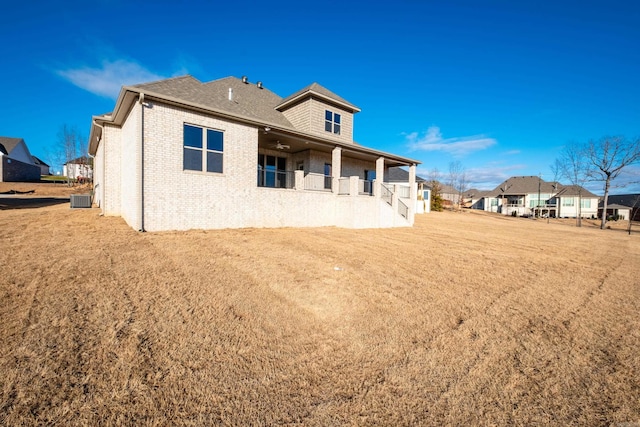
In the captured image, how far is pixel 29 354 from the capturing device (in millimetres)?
2670

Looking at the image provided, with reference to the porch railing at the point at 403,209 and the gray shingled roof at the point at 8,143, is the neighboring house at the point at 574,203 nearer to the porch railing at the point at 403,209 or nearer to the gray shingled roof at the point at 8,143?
the porch railing at the point at 403,209

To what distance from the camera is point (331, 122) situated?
675 inches

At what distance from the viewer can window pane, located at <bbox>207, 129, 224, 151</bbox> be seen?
10281 mm

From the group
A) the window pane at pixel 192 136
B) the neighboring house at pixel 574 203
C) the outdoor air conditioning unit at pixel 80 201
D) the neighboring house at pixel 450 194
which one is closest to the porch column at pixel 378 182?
the window pane at pixel 192 136

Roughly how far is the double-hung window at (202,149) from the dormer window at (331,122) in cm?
795

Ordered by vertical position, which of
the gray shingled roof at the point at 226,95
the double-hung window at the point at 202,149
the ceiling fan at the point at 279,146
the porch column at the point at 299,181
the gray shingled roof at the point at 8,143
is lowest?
the porch column at the point at 299,181

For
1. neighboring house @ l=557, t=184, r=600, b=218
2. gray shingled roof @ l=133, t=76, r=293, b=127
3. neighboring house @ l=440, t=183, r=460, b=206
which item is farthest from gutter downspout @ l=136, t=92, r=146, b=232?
neighboring house @ l=440, t=183, r=460, b=206

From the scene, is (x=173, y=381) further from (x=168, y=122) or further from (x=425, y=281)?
(x=168, y=122)

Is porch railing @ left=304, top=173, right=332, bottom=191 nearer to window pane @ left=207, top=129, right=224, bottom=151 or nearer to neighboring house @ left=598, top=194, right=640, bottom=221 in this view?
window pane @ left=207, top=129, right=224, bottom=151

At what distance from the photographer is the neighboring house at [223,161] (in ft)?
29.4

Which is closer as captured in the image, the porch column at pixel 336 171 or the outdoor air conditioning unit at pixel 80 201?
the outdoor air conditioning unit at pixel 80 201

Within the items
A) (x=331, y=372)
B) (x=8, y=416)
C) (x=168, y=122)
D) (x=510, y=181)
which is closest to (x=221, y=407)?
(x=331, y=372)

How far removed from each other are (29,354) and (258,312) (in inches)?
91.1

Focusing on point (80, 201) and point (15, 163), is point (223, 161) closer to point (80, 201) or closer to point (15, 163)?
point (80, 201)
